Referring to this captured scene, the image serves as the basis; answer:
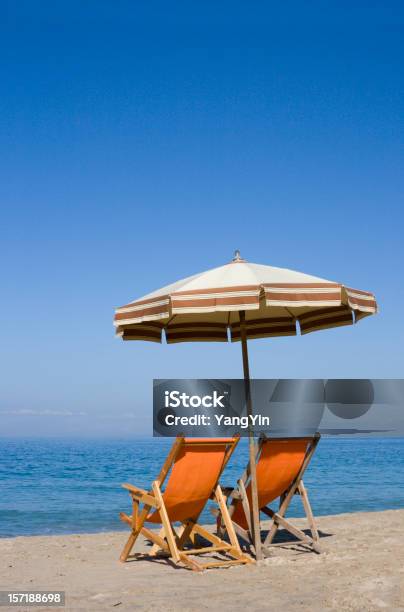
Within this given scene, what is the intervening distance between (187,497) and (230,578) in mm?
778

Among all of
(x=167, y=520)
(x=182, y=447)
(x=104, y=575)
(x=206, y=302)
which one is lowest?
(x=104, y=575)

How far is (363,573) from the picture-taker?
4707 mm

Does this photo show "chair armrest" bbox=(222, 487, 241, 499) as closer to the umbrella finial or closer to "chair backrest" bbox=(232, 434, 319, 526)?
"chair backrest" bbox=(232, 434, 319, 526)

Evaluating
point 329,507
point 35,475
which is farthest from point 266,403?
point 329,507

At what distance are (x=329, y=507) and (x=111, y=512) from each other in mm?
4801

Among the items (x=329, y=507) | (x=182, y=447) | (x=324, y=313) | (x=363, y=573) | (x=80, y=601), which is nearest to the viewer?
(x=80, y=601)

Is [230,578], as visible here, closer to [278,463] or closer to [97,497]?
[278,463]

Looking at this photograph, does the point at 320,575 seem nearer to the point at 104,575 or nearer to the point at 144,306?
the point at 104,575

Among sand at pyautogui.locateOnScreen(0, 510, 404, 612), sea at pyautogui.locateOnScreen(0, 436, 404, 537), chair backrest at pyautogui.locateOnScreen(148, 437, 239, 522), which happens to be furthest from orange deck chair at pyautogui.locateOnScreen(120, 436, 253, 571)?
sea at pyautogui.locateOnScreen(0, 436, 404, 537)

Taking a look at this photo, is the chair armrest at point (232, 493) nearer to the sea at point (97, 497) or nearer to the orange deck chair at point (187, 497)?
the orange deck chair at point (187, 497)

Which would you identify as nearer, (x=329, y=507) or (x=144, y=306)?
(x=144, y=306)

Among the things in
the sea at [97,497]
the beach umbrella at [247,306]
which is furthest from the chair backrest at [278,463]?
the sea at [97,497]

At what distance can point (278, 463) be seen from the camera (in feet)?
18.5

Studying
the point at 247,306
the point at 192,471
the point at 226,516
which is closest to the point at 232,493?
the point at 226,516
